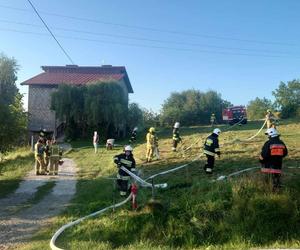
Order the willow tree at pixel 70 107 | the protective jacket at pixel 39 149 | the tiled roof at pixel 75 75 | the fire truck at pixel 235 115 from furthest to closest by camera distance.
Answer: the tiled roof at pixel 75 75 < the willow tree at pixel 70 107 < the fire truck at pixel 235 115 < the protective jacket at pixel 39 149

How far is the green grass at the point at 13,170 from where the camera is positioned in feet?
58.6

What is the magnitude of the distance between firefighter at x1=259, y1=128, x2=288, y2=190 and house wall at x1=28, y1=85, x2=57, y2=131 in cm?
3867

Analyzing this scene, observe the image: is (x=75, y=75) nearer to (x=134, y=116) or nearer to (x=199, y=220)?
(x=134, y=116)

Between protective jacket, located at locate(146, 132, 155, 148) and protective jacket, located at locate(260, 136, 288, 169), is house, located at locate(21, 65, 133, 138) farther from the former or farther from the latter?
protective jacket, located at locate(260, 136, 288, 169)

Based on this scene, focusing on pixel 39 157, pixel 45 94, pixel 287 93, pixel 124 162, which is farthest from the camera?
pixel 287 93

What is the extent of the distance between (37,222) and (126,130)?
35.2m

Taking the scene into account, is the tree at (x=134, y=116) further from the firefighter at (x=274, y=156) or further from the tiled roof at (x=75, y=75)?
the firefighter at (x=274, y=156)

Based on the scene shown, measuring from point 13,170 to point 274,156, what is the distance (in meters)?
14.6

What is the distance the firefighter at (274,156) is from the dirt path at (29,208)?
225 inches

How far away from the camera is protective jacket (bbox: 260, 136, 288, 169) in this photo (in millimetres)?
11938

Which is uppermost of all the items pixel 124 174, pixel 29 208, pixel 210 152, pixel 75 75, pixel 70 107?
pixel 75 75

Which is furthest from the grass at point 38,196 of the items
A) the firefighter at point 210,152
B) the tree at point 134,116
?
the tree at point 134,116

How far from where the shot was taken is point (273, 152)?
1196 centimetres

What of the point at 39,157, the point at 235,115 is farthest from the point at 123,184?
the point at 235,115
